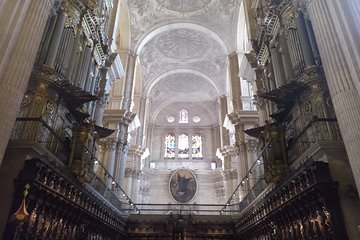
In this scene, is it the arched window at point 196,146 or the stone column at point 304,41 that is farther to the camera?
the arched window at point 196,146

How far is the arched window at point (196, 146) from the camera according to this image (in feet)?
108

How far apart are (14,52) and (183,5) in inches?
772

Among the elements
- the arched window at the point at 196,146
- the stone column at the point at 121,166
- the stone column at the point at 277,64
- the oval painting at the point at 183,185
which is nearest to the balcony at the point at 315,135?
the stone column at the point at 277,64

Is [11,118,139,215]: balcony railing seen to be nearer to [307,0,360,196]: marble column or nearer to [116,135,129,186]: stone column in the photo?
[116,135,129,186]: stone column

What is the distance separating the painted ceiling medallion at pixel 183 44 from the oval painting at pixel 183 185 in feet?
38.1

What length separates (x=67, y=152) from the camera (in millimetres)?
9984

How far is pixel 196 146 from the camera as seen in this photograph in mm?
33625

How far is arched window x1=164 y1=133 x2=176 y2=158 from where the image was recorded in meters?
33.2

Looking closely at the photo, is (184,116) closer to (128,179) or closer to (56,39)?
(128,179)

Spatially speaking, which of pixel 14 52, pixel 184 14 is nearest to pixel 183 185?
pixel 184 14

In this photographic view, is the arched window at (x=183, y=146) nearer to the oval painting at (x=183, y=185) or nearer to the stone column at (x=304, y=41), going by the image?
the oval painting at (x=183, y=185)

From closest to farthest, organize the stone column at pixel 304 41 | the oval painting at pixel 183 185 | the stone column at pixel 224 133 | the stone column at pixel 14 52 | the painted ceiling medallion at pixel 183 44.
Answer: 1. the stone column at pixel 14 52
2. the stone column at pixel 304 41
3. the stone column at pixel 224 133
4. the painted ceiling medallion at pixel 183 44
5. the oval painting at pixel 183 185

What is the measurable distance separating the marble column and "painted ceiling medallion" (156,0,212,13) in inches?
687

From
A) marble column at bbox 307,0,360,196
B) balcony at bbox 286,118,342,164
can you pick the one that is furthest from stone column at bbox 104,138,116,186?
marble column at bbox 307,0,360,196
